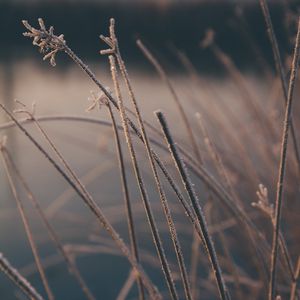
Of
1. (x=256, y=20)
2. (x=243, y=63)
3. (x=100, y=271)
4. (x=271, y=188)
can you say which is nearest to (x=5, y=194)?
(x=100, y=271)

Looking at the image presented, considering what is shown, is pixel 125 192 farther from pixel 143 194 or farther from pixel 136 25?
pixel 136 25

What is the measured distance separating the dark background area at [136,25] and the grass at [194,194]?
6.63ft

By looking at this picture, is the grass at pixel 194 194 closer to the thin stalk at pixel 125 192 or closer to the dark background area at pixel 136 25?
the thin stalk at pixel 125 192

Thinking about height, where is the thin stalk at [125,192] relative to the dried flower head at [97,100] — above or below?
below

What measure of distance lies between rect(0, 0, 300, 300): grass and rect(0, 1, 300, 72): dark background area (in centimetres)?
202

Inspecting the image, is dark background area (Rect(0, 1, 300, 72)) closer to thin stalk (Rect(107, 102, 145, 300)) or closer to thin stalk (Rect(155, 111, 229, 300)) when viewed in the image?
thin stalk (Rect(107, 102, 145, 300))

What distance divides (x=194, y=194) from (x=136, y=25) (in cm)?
506

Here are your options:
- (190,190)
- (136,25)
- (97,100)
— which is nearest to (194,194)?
(190,190)

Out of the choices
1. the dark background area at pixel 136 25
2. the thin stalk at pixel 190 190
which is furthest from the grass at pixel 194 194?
the dark background area at pixel 136 25

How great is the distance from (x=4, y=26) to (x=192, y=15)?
195 cm

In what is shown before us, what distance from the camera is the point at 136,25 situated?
5.32 metres

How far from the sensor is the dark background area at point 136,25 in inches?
203

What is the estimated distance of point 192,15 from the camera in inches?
215

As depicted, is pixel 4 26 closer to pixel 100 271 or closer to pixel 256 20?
pixel 256 20
